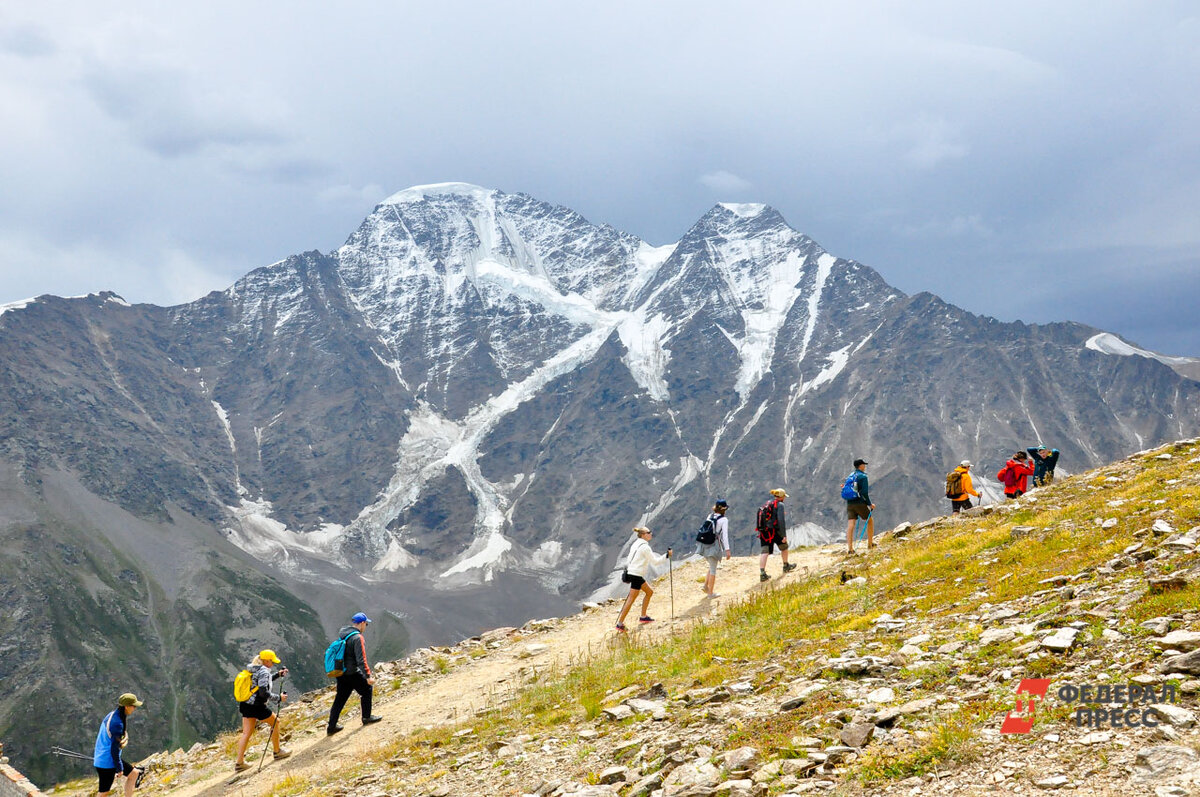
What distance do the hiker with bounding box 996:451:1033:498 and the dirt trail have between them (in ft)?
20.9

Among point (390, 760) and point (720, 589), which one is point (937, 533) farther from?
point (390, 760)

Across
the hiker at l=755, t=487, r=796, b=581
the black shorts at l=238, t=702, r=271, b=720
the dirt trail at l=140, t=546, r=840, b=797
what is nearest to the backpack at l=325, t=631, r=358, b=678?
the dirt trail at l=140, t=546, r=840, b=797

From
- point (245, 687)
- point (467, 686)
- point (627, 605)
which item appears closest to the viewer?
point (245, 687)

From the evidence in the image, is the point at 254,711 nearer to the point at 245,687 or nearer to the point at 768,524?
the point at 245,687

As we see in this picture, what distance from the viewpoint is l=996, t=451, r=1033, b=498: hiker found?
24.7m

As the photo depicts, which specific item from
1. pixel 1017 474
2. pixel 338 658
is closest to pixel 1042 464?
pixel 1017 474

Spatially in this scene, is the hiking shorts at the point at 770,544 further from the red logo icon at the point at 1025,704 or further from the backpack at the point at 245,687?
the red logo icon at the point at 1025,704

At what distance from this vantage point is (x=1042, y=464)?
2733 cm

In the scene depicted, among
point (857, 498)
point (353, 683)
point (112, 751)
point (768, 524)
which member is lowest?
point (112, 751)

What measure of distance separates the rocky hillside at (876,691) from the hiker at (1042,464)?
219 inches

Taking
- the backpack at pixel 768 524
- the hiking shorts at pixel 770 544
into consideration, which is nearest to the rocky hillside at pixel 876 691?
the hiking shorts at pixel 770 544

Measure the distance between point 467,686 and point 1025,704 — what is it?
47.3ft

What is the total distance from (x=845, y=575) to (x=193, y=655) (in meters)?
223

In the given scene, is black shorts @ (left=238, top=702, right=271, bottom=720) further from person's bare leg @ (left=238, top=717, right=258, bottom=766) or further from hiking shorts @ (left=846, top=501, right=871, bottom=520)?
hiking shorts @ (left=846, top=501, right=871, bottom=520)
